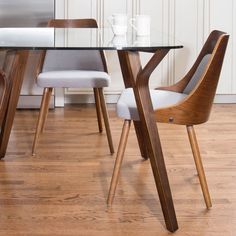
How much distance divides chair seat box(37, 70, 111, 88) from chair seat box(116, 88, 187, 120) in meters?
0.58

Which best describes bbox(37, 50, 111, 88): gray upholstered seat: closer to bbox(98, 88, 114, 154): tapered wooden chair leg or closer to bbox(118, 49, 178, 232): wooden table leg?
bbox(98, 88, 114, 154): tapered wooden chair leg

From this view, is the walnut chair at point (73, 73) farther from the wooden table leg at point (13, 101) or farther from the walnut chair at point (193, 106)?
the walnut chair at point (193, 106)

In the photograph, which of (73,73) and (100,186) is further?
(73,73)

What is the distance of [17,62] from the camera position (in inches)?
100

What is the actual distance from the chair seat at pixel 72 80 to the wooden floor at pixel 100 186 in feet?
1.33

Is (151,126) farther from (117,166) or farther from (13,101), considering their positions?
(13,101)

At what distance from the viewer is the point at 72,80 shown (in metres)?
3.00

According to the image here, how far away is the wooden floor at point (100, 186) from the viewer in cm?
194

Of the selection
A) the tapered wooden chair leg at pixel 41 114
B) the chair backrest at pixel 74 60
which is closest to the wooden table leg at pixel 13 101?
the tapered wooden chair leg at pixel 41 114

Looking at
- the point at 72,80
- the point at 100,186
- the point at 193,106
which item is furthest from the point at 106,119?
the point at 193,106

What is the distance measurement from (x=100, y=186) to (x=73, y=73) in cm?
94

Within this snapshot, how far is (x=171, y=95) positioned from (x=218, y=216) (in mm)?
639

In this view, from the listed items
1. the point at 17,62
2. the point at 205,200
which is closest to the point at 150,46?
the point at 205,200

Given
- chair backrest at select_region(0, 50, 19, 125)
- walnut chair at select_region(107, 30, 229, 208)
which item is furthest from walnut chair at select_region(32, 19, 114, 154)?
walnut chair at select_region(107, 30, 229, 208)
